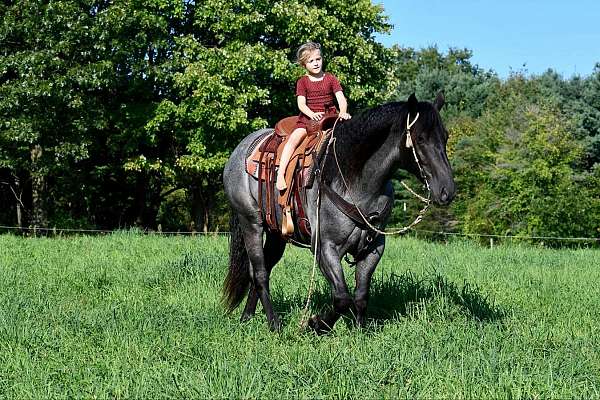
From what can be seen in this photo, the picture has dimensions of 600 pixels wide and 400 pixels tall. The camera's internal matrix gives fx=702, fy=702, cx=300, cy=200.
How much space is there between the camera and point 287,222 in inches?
275

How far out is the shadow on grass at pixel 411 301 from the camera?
7.05 m

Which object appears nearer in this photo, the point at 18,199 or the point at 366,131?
the point at 366,131

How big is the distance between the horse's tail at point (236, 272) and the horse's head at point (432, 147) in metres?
2.86

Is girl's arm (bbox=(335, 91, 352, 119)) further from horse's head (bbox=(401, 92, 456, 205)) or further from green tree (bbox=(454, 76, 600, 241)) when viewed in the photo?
green tree (bbox=(454, 76, 600, 241))

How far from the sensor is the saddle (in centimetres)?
673

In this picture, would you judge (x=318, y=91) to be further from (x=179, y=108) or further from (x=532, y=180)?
(x=532, y=180)

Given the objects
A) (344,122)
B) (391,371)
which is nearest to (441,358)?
(391,371)

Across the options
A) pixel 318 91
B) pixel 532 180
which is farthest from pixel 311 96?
pixel 532 180

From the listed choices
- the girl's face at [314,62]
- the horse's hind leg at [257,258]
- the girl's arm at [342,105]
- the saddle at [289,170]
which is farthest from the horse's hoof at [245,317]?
the girl's face at [314,62]

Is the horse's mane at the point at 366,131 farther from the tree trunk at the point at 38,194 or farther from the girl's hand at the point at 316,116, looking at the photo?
the tree trunk at the point at 38,194

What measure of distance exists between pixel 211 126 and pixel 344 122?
774 inches

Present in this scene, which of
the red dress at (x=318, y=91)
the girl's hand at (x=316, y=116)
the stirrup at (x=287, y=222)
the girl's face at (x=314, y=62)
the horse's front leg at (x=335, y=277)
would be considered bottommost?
the horse's front leg at (x=335, y=277)

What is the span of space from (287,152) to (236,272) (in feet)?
5.99

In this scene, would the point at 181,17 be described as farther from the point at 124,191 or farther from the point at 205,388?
the point at 205,388
